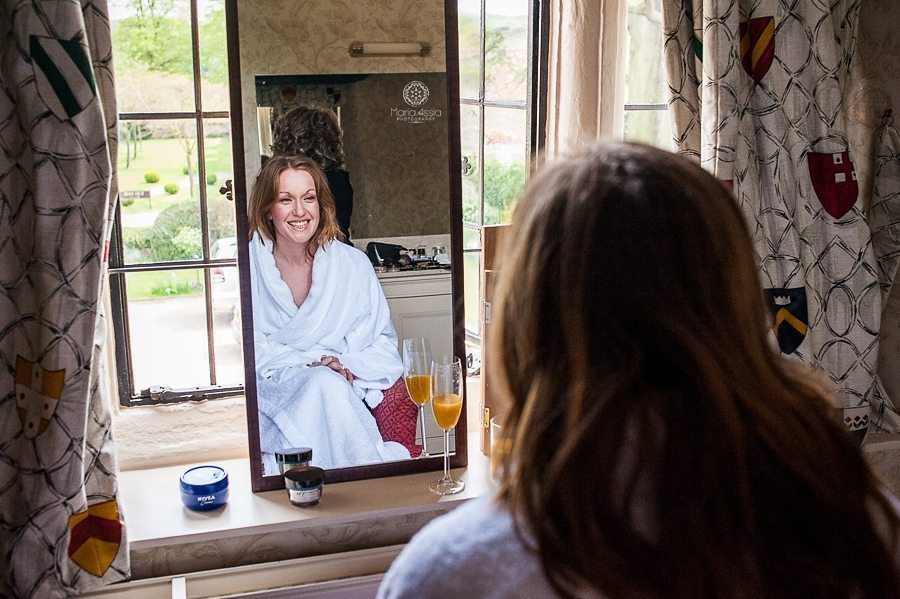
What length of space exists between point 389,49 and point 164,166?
21.0 inches

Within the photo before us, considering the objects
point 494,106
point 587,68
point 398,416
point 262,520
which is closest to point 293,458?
point 262,520

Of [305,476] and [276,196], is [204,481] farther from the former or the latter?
[276,196]

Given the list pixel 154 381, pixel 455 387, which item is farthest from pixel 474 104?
pixel 154 381

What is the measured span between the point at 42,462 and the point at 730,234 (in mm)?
1163

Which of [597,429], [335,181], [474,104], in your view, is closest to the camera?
[597,429]

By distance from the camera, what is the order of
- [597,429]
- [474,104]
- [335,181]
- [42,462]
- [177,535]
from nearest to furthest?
[597,429], [42,462], [177,535], [335,181], [474,104]

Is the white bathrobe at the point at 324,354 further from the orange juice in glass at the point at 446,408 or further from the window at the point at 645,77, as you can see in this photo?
the window at the point at 645,77

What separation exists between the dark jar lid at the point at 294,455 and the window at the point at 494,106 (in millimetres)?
512

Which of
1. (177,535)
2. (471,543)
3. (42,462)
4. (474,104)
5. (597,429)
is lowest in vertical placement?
(177,535)

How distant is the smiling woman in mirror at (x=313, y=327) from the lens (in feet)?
5.44

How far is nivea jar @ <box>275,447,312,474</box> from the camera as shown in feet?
5.53

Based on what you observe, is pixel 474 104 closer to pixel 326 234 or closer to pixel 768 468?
pixel 326 234

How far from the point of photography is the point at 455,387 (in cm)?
171

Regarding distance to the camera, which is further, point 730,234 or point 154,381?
point 154,381
